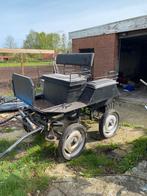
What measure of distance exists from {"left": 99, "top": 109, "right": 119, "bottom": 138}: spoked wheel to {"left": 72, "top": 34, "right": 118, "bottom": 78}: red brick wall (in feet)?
15.5

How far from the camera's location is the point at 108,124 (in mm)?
4215

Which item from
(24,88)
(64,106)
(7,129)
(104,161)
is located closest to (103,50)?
(7,129)

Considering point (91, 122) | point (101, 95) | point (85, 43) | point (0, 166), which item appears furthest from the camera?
point (85, 43)

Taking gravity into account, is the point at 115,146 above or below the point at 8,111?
below

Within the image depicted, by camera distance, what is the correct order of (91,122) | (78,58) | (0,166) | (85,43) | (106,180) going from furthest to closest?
(85,43) → (91,122) → (78,58) → (0,166) → (106,180)

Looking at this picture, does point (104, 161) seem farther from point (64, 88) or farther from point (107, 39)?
point (107, 39)

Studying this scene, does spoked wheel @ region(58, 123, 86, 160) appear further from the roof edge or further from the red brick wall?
the red brick wall

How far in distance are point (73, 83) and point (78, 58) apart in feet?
3.53

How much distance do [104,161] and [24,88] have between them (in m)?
1.64

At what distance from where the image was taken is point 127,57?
12805 mm

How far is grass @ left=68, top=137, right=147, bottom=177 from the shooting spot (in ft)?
10.2

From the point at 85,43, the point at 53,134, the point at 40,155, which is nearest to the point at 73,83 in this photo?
the point at 53,134

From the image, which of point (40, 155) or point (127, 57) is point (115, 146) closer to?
point (40, 155)

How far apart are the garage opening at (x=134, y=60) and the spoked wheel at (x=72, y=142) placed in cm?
928
